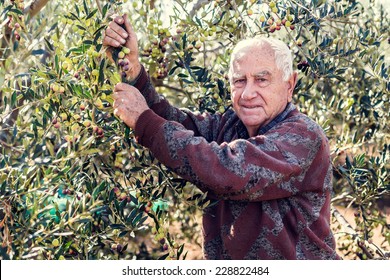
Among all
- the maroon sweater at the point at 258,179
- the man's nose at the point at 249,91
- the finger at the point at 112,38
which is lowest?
the maroon sweater at the point at 258,179

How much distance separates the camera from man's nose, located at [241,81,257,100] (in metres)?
2.80

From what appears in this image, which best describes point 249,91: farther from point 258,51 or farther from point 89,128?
point 89,128

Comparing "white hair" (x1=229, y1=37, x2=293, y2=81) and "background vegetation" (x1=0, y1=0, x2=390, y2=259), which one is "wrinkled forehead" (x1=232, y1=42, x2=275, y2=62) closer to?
"white hair" (x1=229, y1=37, x2=293, y2=81)

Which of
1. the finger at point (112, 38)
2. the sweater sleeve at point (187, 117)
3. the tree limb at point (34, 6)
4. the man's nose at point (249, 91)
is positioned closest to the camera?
the finger at point (112, 38)

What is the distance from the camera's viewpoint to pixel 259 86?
2.82 metres

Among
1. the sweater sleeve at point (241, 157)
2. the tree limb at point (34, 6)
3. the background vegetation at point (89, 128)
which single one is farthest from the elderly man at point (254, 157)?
the tree limb at point (34, 6)

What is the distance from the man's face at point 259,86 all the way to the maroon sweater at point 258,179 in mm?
58

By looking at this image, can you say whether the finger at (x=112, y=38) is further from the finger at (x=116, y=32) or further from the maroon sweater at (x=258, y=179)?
the maroon sweater at (x=258, y=179)

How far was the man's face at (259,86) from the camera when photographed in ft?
9.22

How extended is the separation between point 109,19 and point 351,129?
251cm

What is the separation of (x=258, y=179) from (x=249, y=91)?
17.4 inches

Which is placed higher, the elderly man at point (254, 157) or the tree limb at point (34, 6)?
the tree limb at point (34, 6)

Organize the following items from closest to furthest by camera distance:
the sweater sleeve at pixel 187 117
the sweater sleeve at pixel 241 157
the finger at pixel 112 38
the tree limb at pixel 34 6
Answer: the sweater sleeve at pixel 241 157, the finger at pixel 112 38, the sweater sleeve at pixel 187 117, the tree limb at pixel 34 6

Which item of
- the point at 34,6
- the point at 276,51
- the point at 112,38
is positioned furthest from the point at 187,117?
the point at 34,6
